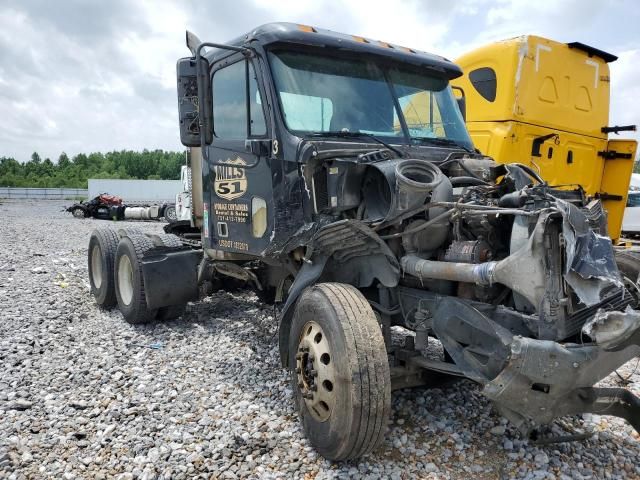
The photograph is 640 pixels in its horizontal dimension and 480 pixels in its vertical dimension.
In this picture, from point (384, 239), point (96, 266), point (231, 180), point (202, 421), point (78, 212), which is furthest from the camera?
point (78, 212)

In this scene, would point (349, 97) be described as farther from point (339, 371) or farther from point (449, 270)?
point (339, 371)

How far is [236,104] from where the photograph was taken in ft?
15.5

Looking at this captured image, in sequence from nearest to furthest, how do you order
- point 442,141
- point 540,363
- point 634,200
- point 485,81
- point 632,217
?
point 540,363 < point 442,141 < point 485,81 < point 632,217 < point 634,200

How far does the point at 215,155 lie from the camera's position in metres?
5.11

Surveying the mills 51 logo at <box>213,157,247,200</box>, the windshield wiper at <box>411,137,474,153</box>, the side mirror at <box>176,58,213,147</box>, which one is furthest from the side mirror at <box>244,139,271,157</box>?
the windshield wiper at <box>411,137,474,153</box>

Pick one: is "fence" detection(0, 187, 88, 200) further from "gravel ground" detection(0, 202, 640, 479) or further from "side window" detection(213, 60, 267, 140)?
"side window" detection(213, 60, 267, 140)

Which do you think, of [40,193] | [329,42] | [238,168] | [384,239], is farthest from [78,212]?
[384,239]

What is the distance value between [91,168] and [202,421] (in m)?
82.5

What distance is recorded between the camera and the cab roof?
4.18 m

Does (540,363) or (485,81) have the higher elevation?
(485,81)

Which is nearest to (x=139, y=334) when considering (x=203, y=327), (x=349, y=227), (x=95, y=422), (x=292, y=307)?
(x=203, y=327)

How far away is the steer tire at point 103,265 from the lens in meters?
6.66

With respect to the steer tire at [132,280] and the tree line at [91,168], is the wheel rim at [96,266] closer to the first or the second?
the steer tire at [132,280]

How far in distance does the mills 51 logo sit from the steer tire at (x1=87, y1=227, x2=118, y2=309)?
7.43ft
